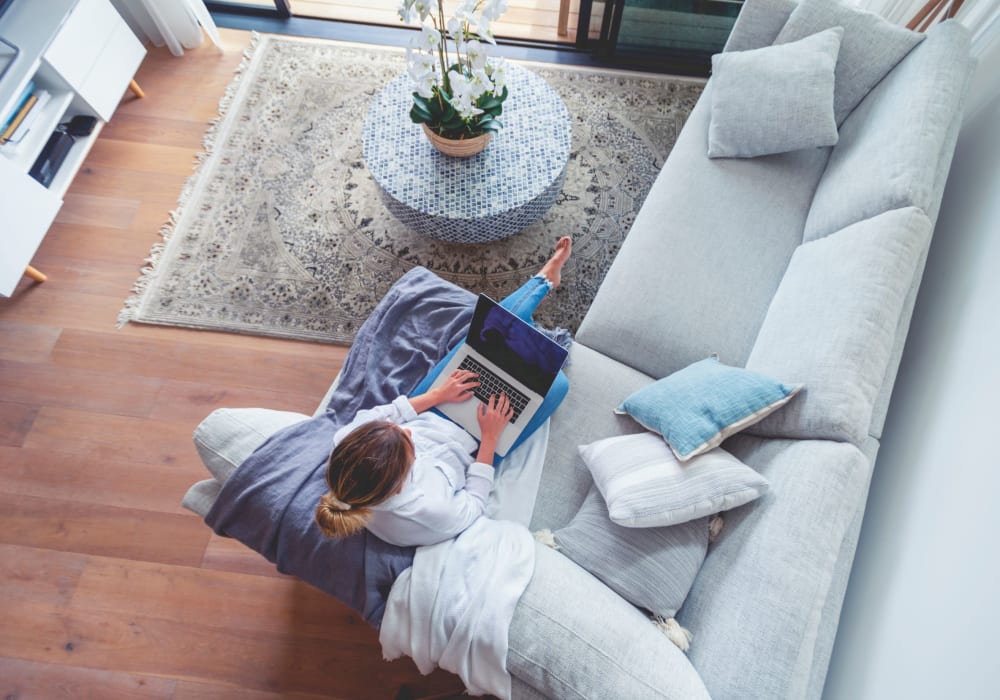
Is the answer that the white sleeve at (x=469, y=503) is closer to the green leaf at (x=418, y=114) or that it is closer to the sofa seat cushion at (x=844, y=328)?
the sofa seat cushion at (x=844, y=328)

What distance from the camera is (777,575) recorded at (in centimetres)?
117

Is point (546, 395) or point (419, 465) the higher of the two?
point (546, 395)

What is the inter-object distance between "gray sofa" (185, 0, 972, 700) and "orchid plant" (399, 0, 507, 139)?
626mm

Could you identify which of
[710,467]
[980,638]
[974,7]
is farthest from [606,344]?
[974,7]

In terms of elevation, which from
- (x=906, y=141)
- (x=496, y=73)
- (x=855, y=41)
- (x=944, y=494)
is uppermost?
(x=855, y=41)

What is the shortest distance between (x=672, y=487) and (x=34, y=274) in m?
2.53

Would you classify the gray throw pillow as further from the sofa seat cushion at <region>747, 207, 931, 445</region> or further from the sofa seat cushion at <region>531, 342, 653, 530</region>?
the sofa seat cushion at <region>531, 342, 653, 530</region>

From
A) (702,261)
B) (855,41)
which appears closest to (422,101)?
(702,261)

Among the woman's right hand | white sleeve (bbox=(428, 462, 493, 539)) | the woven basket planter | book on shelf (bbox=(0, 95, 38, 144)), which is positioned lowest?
white sleeve (bbox=(428, 462, 493, 539))

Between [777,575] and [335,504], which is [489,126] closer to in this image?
[335,504]

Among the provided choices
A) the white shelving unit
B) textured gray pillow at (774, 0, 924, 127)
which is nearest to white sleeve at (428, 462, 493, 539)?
textured gray pillow at (774, 0, 924, 127)

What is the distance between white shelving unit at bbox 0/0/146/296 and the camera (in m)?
2.11

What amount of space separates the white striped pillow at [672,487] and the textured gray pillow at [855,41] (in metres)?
1.31

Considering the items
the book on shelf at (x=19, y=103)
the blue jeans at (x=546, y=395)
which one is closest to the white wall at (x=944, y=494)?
the blue jeans at (x=546, y=395)
